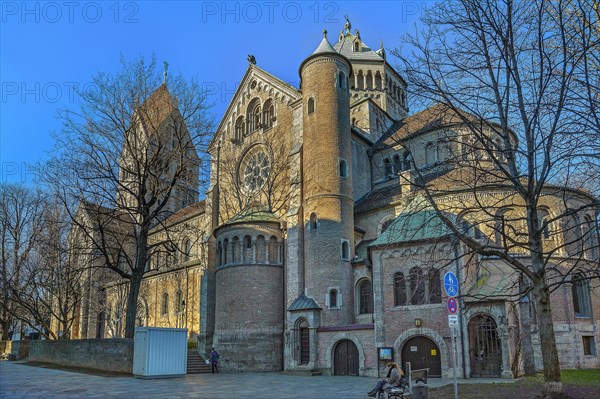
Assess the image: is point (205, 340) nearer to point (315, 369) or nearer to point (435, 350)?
point (315, 369)

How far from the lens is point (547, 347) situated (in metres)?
12.0

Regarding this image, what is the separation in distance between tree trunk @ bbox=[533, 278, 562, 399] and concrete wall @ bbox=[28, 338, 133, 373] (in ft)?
62.0

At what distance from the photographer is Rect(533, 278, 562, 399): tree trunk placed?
11.8 metres

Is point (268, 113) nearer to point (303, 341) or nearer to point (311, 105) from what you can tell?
point (311, 105)

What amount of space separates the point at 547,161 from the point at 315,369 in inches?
739

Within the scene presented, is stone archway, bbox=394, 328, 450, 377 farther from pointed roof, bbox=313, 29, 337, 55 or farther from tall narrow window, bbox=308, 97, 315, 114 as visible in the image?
pointed roof, bbox=313, 29, 337, 55

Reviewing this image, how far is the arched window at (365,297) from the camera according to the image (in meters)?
28.9

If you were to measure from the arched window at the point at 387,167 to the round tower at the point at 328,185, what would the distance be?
→ 4.58 metres

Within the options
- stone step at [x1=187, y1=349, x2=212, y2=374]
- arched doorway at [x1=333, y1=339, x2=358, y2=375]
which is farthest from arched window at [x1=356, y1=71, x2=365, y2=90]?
stone step at [x1=187, y1=349, x2=212, y2=374]

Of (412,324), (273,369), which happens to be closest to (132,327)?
(273,369)

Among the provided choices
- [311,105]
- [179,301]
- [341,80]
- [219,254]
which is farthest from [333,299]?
[179,301]

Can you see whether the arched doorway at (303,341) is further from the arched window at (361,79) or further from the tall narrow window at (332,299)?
the arched window at (361,79)

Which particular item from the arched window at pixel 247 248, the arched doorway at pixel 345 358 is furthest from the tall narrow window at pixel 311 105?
the arched doorway at pixel 345 358

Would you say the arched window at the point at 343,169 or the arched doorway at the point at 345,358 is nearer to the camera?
the arched doorway at the point at 345,358
